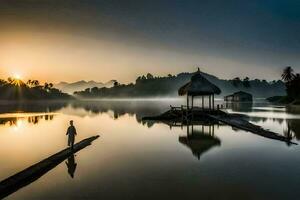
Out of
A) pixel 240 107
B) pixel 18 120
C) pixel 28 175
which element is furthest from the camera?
pixel 240 107

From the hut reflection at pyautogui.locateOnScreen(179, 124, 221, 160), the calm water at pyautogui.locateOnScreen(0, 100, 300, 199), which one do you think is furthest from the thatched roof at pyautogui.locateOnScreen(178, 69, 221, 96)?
the calm water at pyautogui.locateOnScreen(0, 100, 300, 199)

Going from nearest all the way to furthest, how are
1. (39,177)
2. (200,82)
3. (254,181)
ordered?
(254,181)
(39,177)
(200,82)

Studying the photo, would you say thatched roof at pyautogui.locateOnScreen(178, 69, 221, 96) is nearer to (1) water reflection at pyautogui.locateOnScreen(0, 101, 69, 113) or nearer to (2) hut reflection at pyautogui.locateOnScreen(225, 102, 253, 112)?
(2) hut reflection at pyautogui.locateOnScreen(225, 102, 253, 112)

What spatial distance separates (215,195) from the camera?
37.3 ft

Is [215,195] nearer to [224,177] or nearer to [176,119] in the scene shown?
[224,177]

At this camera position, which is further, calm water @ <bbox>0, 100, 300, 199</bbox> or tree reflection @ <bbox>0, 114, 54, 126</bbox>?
tree reflection @ <bbox>0, 114, 54, 126</bbox>

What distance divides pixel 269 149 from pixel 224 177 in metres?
8.04

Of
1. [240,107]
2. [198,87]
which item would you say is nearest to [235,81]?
[240,107]

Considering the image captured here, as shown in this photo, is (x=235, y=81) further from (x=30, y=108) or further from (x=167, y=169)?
(x=167, y=169)

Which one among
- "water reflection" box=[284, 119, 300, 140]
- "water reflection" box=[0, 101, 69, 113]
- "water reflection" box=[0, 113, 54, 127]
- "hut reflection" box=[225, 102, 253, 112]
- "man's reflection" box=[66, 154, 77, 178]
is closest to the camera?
"man's reflection" box=[66, 154, 77, 178]

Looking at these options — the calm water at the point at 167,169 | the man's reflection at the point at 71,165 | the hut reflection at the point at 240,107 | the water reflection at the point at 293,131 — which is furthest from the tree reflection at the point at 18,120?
the hut reflection at the point at 240,107

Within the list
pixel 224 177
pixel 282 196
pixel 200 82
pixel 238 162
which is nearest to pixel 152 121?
pixel 200 82

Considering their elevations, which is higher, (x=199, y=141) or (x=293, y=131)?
(x=293, y=131)

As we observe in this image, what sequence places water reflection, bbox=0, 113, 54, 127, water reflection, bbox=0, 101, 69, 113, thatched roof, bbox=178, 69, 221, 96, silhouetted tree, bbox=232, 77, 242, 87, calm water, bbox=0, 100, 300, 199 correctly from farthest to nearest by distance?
silhouetted tree, bbox=232, 77, 242, 87
water reflection, bbox=0, 101, 69, 113
water reflection, bbox=0, 113, 54, 127
thatched roof, bbox=178, 69, 221, 96
calm water, bbox=0, 100, 300, 199
